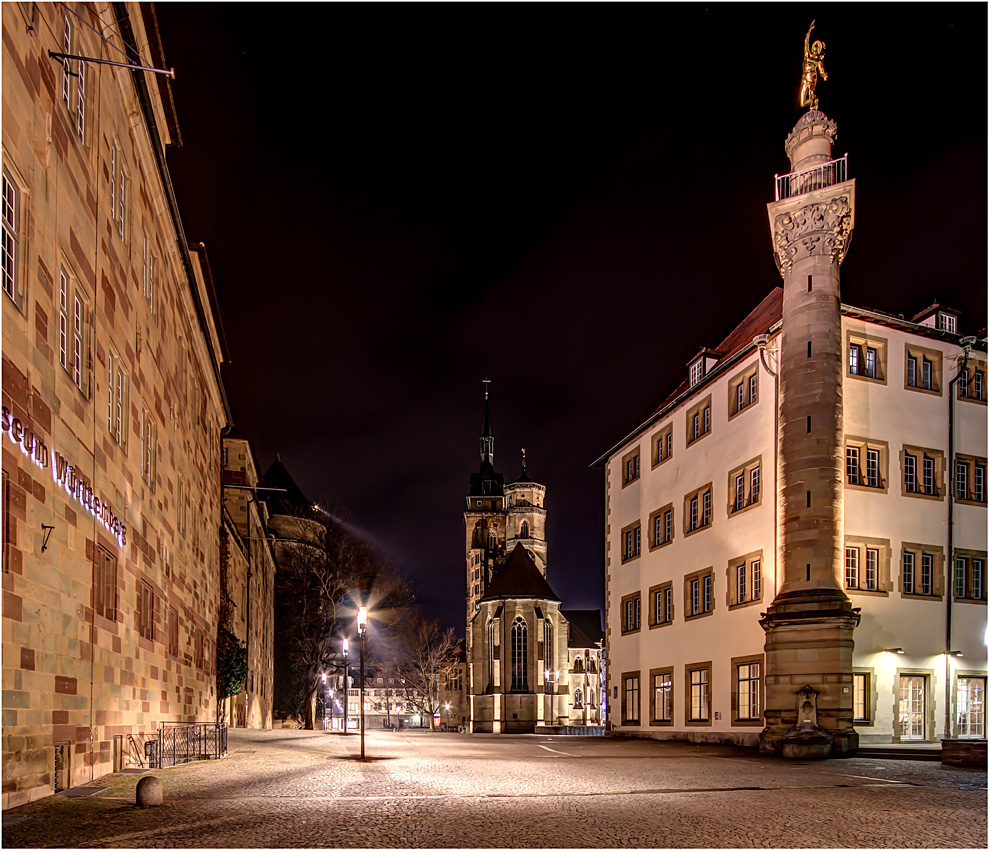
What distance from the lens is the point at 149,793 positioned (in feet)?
37.1

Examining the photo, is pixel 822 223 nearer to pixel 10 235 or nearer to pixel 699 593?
pixel 699 593

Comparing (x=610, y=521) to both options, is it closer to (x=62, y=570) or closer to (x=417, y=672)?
(x=62, y=570)

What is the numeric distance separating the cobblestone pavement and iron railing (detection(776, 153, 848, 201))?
16.3 m

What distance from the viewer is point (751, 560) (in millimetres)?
31578

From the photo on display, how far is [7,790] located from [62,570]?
298cm

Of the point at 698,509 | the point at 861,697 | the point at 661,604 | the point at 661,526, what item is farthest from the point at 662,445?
the point at 861,697

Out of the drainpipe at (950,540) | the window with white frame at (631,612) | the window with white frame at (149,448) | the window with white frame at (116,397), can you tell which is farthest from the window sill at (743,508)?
the window with white frame at (116,397)

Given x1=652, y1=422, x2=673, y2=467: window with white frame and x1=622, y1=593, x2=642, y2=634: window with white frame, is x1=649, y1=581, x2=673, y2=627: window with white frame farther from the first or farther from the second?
x1=652, y1=422, x2=673, y2=467: window with white frame

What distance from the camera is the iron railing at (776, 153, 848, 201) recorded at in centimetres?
2827

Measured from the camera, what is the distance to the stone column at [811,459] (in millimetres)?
25969

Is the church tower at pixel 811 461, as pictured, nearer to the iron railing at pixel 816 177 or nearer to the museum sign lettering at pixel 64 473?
the iron railing at pixel 816 177

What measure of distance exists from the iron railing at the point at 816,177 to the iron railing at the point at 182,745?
21.3 m

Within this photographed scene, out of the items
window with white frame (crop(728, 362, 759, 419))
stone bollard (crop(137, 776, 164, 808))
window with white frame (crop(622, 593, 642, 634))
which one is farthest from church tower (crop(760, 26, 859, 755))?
stone bollard (crop(137, 776, 164, 808))

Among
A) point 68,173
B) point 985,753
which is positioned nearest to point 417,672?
point 985,753
